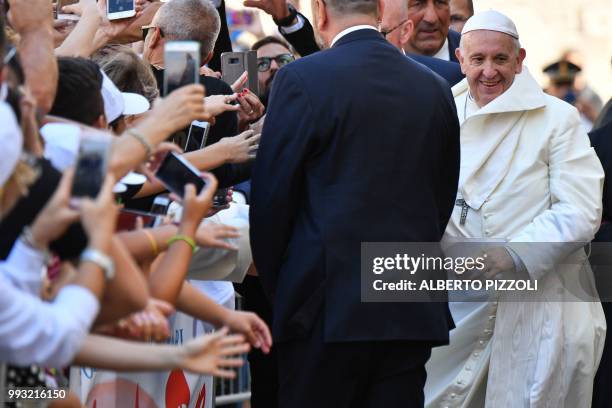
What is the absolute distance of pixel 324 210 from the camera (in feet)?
15.1

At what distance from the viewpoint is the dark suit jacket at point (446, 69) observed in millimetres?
6387

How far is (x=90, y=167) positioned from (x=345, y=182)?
67.0 inches

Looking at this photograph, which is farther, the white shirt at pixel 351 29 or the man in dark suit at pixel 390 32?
the man in dark suit at pixel 390 32

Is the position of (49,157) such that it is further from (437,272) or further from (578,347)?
(578,347)

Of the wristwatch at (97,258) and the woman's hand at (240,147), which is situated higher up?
the wristwatch at (97,258)

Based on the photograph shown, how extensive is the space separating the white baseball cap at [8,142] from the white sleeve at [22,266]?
196 millimetres

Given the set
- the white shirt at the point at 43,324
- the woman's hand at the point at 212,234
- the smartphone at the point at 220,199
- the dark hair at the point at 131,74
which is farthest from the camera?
the smartphone at the point at 220,199

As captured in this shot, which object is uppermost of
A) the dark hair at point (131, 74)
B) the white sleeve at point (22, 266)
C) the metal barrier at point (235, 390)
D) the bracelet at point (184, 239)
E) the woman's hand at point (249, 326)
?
the white sleeve at point (22, 266)

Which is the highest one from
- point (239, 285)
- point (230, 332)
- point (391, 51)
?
point (391, 51)

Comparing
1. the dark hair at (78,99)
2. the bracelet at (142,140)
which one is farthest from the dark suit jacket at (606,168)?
the bracelet at (142,140)

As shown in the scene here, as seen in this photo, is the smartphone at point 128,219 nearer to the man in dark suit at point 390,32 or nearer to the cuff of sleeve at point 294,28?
the man in dark suit at point 390,32

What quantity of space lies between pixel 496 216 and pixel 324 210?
1.33m

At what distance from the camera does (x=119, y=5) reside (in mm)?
5266

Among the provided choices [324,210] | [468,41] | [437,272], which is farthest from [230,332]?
[468,41]
